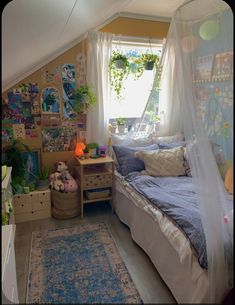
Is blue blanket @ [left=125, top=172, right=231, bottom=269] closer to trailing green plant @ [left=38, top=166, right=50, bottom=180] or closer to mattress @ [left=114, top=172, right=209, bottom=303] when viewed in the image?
mattress @ [left=114, top=172, right=209, bottom=303]

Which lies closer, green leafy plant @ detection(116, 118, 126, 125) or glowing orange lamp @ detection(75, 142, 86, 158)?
glowing orange lamp @ detection(75, 142, 86, 158)

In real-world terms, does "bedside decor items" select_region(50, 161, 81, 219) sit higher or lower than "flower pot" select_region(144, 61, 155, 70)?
lower

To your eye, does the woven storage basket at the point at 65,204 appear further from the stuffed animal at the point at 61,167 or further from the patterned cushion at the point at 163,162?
the patterned cushion at the point at 163,162

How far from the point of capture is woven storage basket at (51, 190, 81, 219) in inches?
113

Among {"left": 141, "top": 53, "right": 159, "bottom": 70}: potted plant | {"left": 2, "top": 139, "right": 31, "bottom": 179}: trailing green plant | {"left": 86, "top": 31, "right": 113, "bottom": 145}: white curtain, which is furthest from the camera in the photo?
{"left": 141, "top": 53, "right": 159, "bottom": 70}: potted plant

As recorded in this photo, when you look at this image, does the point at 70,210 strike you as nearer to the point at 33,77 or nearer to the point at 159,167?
the point at 159,167

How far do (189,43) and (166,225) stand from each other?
125 cm

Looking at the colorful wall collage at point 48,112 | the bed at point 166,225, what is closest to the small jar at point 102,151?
the bed at point 166,225

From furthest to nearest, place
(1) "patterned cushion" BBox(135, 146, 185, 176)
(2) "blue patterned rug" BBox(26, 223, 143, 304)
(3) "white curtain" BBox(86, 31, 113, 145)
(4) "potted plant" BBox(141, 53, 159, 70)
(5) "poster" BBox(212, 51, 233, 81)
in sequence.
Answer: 1. (4) "potted plant" BBox(141, 53, 159, 70)
2. (3) "white curtain" BBox(86, 31, 113, 145)
3. (1) "patterned cushion" BBox(135, 146, 185, 176)
4. (2) "blue patterned rug" BBox(26, 223, 143, 304)
5. (5) "poster" BBox(212, 51, 233, 81)

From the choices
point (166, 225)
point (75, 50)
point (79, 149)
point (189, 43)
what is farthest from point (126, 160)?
point (189, 43)

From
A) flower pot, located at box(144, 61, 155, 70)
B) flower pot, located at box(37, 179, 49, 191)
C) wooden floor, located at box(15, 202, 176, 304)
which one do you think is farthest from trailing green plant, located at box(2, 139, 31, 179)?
flower pot, located at box(144, 61, 155, 70)

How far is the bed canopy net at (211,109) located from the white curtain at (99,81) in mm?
1831

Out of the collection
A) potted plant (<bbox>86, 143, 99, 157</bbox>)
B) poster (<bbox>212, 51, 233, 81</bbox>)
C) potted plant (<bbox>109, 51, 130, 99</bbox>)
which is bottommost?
potted plant (<bbox>86, 143, 99, 157</bbox>)

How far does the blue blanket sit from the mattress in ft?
0.15
